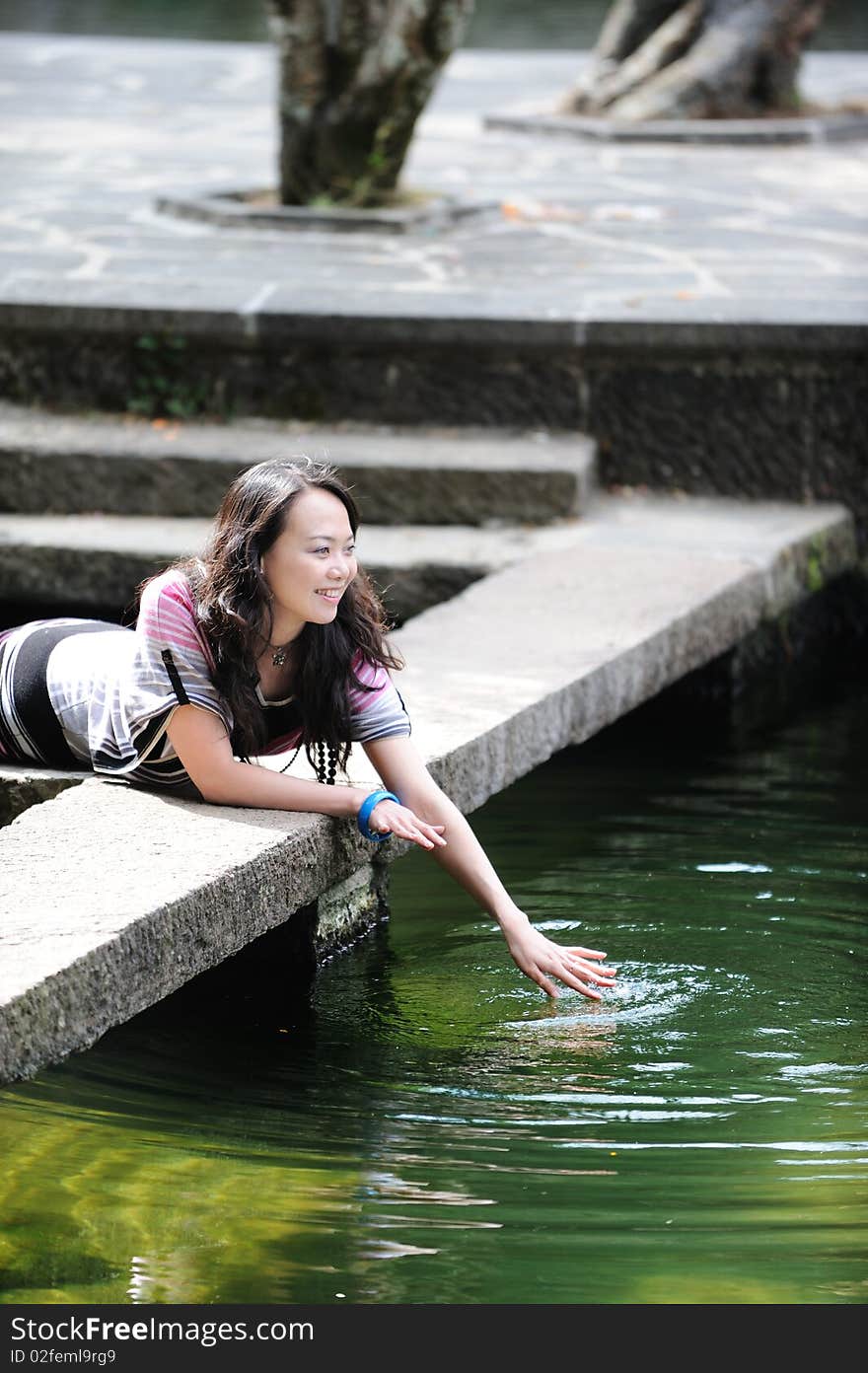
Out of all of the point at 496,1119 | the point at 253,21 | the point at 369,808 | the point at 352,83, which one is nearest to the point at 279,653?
the point at 369,808

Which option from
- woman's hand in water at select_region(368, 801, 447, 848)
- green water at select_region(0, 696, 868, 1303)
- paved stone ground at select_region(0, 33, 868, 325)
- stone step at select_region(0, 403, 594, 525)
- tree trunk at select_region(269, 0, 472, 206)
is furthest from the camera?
tree trunk at select_region(269, 0, 472, 206)

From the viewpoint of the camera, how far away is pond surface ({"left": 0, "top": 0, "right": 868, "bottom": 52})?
17.8 meters

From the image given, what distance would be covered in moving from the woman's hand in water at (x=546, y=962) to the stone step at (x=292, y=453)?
264 centimetres

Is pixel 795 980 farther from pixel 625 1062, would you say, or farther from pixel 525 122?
pixel 525 122

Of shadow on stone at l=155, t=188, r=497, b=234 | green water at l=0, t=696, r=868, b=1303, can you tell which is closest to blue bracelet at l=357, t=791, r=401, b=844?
green water at l=0, t=696, r=868, b=1303

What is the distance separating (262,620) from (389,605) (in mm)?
2196

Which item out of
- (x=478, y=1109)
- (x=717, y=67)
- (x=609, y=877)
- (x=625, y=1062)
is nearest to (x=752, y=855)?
(x=609, y=877)

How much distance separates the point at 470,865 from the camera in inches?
141

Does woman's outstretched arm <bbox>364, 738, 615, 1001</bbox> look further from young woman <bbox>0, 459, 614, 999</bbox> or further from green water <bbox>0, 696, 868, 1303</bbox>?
green water <bbox>0, 696, 868, 1303</bbox>

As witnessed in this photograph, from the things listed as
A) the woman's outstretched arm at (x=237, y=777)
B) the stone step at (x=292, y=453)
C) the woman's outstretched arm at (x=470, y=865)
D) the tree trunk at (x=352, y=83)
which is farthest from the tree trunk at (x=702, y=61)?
the woman's outstretched arm at (x=237, y=777)

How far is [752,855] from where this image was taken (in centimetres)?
476

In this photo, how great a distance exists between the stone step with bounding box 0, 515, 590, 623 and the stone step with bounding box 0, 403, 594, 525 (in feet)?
0.23

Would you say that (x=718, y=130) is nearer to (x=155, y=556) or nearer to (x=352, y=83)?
(x=352, y=83)

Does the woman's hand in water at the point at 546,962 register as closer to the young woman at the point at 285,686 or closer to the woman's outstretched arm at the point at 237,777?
the young woman at the point at 285,686
